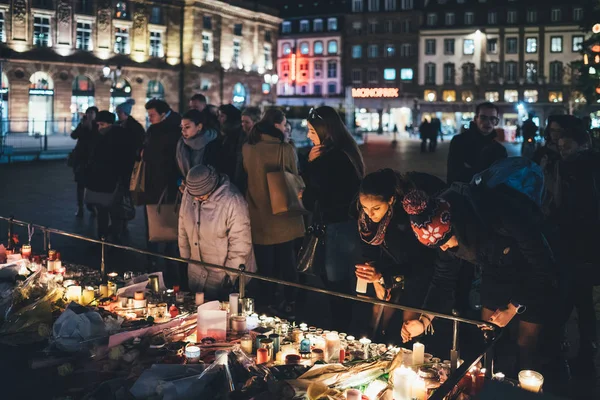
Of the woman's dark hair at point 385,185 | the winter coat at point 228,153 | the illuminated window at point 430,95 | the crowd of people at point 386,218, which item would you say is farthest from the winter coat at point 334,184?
the illuminated window at point 430,95

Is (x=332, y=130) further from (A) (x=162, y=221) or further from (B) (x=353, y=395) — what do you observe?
(B) (x=353, y=395)

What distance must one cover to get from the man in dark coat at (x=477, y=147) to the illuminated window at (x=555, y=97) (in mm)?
69908

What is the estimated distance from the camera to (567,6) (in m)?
71.0

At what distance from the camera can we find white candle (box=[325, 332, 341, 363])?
4.16 m

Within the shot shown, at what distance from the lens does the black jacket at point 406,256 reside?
4.49 m

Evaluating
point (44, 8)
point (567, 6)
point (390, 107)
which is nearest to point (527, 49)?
point (567, 6)

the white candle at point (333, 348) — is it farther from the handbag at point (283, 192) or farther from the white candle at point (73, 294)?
the handbag at point (283, 192)

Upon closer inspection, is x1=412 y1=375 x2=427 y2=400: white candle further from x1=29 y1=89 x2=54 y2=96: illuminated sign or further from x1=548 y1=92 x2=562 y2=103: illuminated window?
x1=548 y1=92 x2=562 y2=103: illuminated window

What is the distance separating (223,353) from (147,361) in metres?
0.64

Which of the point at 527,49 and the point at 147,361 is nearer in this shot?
the point at 147,361

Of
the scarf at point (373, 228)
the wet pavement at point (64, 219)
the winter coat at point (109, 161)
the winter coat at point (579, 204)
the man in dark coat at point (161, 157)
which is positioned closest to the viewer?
the scarf at point (373, 228)

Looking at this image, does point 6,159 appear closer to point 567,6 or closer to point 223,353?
point 223,353

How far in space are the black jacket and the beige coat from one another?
2032 mm

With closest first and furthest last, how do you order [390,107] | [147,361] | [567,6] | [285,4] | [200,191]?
[147,361], [200,191], [567,6], [390,107], [285,4]
